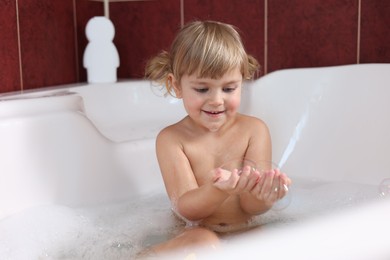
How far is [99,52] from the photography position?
202 cm

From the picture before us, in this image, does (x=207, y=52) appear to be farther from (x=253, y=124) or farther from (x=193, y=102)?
(x=253, y=124)

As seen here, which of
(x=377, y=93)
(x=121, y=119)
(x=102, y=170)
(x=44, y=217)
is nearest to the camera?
(x=44, y=217)

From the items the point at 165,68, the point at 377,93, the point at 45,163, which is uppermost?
the point at 165,68

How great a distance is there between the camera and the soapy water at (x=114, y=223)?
3.51 ft

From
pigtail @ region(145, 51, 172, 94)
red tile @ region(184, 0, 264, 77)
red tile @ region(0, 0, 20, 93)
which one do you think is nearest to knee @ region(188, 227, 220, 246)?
pigtail @ region(145, 51, 172, 94)

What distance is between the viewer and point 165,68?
1263 millimetres

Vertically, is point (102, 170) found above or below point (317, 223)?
below

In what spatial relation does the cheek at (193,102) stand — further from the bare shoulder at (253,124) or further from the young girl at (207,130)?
the bare shoulder at (253,124)

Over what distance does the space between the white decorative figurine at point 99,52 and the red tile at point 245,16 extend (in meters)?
0.36

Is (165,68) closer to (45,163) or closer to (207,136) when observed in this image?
(207,136)

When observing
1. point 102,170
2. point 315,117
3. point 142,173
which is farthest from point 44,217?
point 315,117

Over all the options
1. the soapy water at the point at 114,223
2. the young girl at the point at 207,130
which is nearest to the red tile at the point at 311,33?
the soapy water at the point at 114,223

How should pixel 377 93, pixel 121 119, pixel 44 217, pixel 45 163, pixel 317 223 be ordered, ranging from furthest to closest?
1. pixel 121 119
2. pixel 377 93
3. pixel 45 163
4. pixel 44 217
5. pixel 317 223

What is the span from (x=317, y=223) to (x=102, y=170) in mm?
1019
